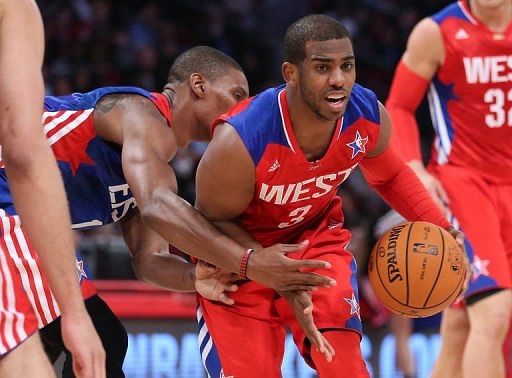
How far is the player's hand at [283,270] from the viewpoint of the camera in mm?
3689

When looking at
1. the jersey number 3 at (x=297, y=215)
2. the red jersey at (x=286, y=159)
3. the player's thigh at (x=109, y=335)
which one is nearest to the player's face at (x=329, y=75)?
the red jersey at (x=286, y=159)

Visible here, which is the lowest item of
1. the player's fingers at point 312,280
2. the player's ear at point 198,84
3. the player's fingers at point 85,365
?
the player's fingers at point 312,280

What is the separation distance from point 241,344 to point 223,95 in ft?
3.77

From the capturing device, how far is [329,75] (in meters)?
3.84

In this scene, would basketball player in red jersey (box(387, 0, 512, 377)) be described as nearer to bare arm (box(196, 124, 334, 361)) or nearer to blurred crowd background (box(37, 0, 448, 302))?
bare arm (box(196, 124, 334, 361))

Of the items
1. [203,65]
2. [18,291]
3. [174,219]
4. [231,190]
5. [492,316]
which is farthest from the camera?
[492,316]

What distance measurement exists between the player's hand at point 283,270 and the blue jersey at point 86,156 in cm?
77

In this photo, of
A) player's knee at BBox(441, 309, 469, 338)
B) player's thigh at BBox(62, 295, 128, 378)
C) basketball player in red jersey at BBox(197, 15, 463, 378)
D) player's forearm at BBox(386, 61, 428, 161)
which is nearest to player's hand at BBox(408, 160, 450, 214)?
player's forearm at BBox(386, 61, 428, 161)

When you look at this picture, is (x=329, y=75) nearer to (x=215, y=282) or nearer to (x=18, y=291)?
(x=215, y=282)

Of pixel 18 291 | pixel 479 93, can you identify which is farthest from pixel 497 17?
pixel 18 291

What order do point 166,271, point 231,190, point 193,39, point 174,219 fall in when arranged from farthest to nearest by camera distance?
1. point 193,39
2. point 166,271
3. point 231,190
4. point 174,219

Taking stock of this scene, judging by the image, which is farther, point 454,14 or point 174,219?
point 454,14

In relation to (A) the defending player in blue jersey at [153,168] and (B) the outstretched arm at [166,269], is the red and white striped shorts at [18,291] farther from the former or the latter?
(B) the outstretched arm at [166,269]

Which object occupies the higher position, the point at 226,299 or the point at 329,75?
the point at 329,75
